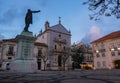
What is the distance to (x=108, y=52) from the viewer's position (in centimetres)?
4566

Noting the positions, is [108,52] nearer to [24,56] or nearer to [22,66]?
[24,56]

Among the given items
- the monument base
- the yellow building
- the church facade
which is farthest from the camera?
the yellow building

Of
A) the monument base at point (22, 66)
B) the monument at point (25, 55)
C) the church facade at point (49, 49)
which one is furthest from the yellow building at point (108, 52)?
the monument base at point (22, 66)

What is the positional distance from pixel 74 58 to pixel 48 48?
1163cm

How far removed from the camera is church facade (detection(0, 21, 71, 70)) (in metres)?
41.4

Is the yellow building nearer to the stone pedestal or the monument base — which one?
the stone pedestal

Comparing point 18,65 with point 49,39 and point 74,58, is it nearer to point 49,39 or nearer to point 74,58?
point 49,39

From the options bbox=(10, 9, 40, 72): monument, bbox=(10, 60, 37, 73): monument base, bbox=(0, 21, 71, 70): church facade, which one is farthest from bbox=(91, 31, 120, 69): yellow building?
bbox=(10, 60, 37, 73): monument base

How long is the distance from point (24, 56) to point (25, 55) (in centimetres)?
15

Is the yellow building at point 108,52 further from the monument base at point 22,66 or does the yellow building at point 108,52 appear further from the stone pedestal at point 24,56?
the monument base at point 22,66

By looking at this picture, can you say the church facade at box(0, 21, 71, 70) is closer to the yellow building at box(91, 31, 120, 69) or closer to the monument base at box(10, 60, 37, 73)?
the yellow building at box(91, 31, 120, 69)

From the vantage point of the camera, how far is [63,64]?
47.3m

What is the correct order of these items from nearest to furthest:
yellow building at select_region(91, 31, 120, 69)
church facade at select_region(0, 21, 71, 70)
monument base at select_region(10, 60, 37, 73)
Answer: monument base at select_region(10, 60, 37, 73) < church facade at select_region(0, 21, 71, 70) < yellow building at select_region(91, 31, 120, 69)

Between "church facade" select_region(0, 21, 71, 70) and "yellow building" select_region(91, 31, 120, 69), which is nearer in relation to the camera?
"church facade" select_region(0, 21, 71, 70)
